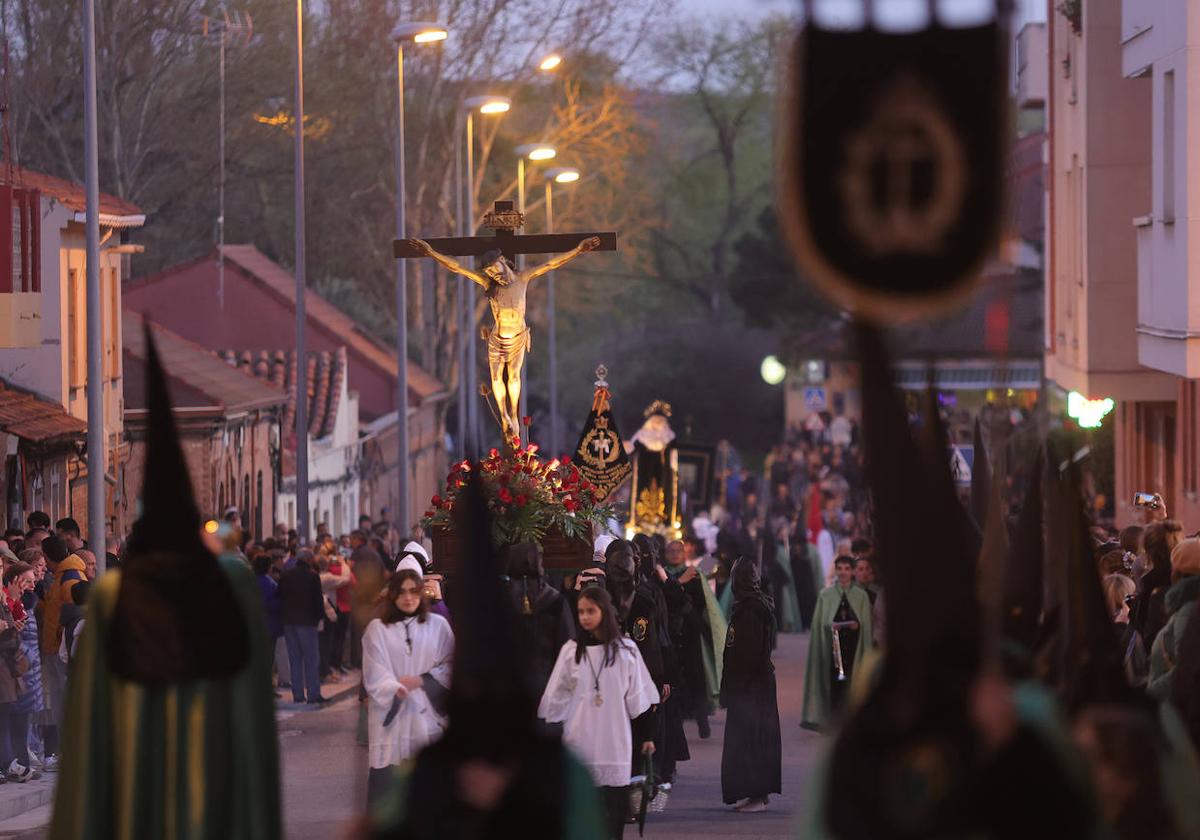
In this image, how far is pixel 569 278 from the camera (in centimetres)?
6800

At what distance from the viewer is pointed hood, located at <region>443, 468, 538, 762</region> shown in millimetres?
7090

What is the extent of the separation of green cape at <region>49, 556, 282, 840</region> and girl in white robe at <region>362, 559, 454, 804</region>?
4613mm

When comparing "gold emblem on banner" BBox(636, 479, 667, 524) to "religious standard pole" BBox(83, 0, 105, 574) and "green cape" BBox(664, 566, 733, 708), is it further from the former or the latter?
"religious standard pole" BBox(83, 0, 105, 574)

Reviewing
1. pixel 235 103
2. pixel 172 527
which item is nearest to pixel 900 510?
pixel 172 527

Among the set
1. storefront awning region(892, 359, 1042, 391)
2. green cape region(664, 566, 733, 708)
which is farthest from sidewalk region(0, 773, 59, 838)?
storefront awning region(892, 359, 1042, 391)

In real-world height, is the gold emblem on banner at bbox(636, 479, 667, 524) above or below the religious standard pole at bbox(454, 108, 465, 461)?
below

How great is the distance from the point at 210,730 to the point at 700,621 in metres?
13.7

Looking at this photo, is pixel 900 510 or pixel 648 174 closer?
pixel 900 510

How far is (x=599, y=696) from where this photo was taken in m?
14.1

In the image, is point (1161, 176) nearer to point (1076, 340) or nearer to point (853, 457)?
point (1076, 340)

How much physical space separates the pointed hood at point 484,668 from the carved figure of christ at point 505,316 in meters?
13.3

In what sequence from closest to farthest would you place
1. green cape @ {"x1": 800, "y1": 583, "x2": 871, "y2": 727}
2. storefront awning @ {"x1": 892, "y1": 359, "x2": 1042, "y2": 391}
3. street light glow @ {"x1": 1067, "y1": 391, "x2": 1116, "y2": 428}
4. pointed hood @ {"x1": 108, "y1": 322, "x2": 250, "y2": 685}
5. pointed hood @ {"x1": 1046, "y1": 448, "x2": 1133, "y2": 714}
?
storefront awning @ {"x1": 892, "y1": 359, "x2": 1042, "y2": 391} → pointed hood @ {"x1": 1046, "y1": 448, "x2": 1133, "y2": 714} → pointed hood @ {"x1": 108, "y1": 322, "x2": 250, "y2": 685} → green cape @ {"x1": 800, "y1": 583, "x2": 871, "y2": 727} → street light glow @ {"x1": 1067, "y1": 391, "x2": 1116, "y2": 428}

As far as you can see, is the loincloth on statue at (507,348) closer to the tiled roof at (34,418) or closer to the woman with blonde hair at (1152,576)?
the woman with blonde hair at (1152,576)

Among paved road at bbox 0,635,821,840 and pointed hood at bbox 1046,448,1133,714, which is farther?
paved road at bbox 0,635,821,840
